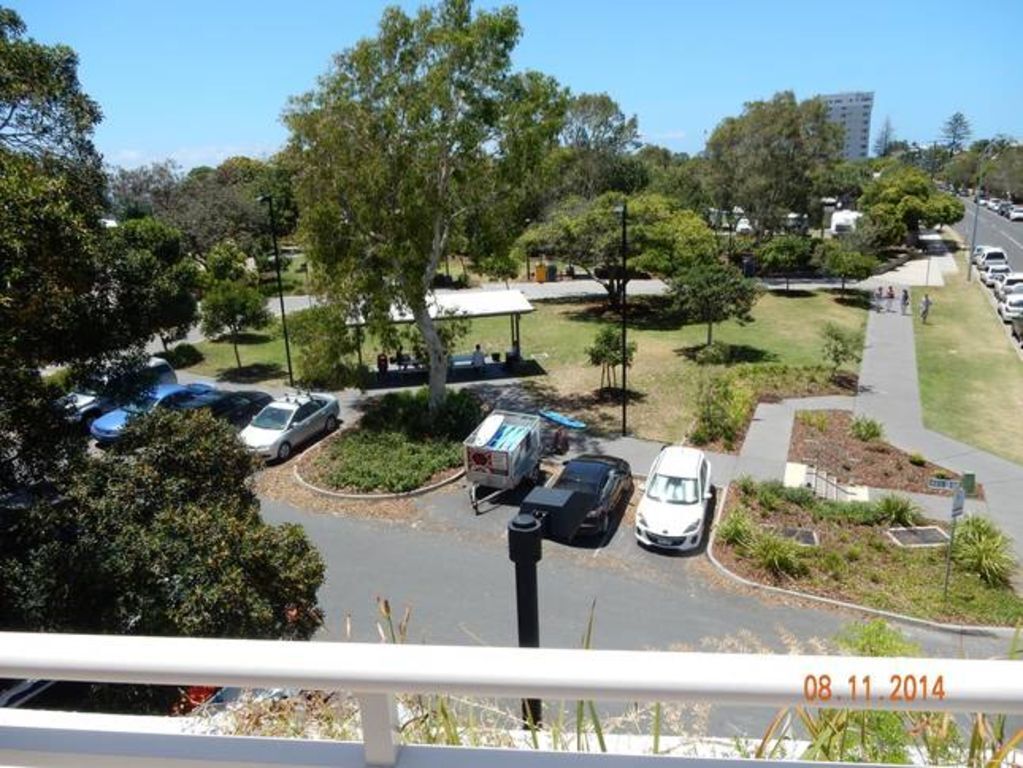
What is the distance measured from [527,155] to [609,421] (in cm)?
788

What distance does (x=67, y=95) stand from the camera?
10.9 m

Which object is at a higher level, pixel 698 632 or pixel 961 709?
pixel 961 709

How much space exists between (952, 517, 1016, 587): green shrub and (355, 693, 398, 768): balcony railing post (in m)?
15.6

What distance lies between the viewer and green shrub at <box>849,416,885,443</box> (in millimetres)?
21984

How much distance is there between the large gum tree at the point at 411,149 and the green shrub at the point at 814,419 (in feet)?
33.6

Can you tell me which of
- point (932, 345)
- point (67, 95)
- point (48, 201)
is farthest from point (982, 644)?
point (932, 345)

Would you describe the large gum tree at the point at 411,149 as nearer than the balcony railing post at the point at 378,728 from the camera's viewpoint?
No

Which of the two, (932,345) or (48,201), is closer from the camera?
(48,201)

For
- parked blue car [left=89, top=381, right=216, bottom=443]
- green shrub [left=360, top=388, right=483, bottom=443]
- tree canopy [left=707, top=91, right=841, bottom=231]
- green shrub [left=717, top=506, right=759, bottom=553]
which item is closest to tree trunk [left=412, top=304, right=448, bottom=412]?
green shrub [left=360, top=388, right=483, bottom=443]

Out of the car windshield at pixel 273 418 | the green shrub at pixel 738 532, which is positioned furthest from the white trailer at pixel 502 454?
the car windshield at pixel 273 418

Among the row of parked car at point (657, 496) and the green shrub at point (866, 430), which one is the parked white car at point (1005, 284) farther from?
the row of parked car at point (657, 496)

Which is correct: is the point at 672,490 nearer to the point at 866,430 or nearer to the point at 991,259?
the point at 866,430

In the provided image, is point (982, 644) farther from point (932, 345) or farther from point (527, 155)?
point (932, 345)

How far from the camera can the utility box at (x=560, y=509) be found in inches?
628
